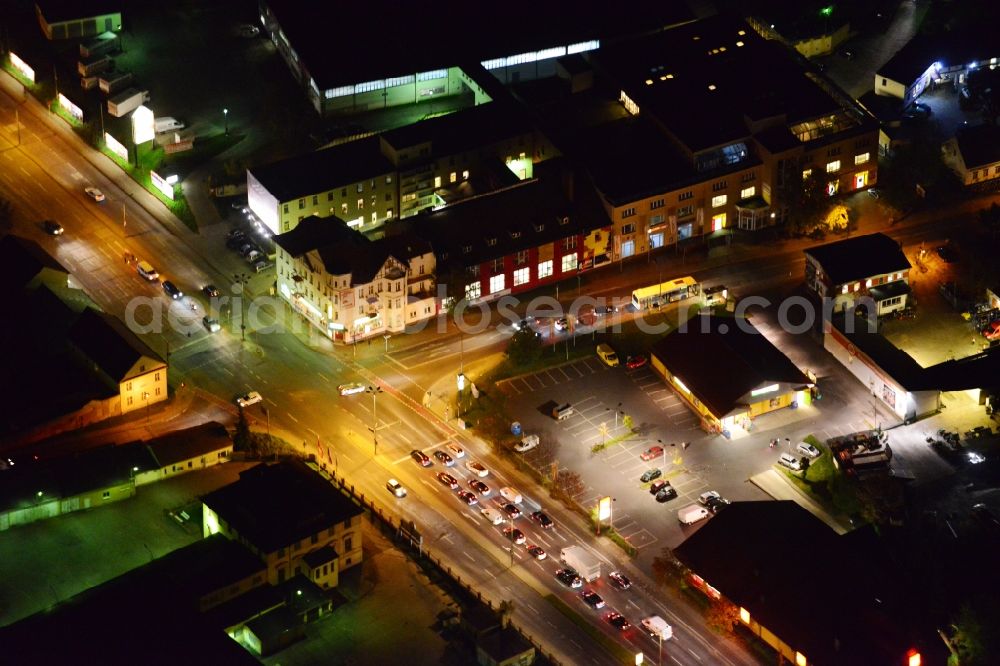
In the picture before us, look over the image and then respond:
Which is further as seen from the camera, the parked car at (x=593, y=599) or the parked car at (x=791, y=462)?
the parked car at (x=791, y=462)

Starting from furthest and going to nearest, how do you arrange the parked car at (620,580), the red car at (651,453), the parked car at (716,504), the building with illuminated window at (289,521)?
1. the red car at (651,453)
2. the parked car at (716,504)
3. the parked car at (620,580)
4. the building with illuminated window at (289,521)

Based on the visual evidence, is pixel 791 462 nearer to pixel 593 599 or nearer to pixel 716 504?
pixel 716 504

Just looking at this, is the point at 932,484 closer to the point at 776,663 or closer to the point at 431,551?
the point at 776,663

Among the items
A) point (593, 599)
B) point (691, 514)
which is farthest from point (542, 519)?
point (691, 514)

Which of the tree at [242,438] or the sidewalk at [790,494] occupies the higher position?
the tree at [242,438]

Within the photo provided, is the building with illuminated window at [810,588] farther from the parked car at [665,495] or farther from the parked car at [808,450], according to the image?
the parked car at [808,450]

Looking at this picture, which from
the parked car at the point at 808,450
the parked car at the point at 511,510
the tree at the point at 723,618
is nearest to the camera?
the tree at the point at 723,618

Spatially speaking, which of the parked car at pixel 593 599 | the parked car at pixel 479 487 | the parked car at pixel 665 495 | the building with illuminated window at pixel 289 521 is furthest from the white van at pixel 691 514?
the building with illuminated window at pixel 289 521
